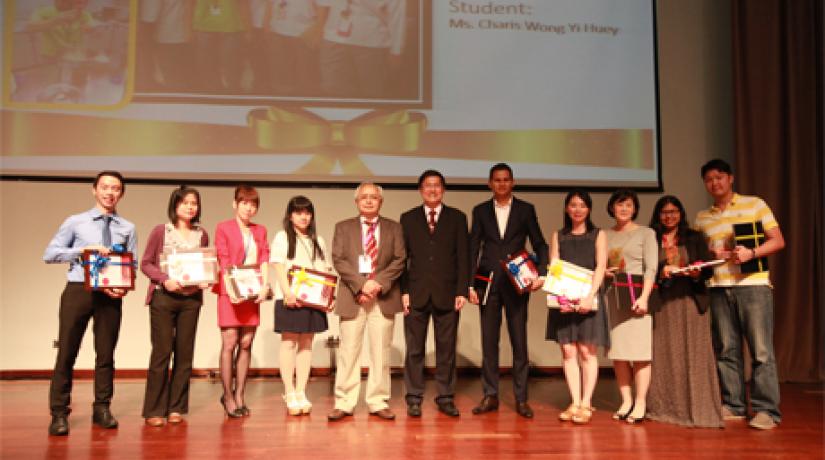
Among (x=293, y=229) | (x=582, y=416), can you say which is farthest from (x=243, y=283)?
(x=582, y=416)

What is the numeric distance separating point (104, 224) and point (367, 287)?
155 centimetres

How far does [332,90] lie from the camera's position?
554 centimetres

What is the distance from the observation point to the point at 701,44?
6.09 m

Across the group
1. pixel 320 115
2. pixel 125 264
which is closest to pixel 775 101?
pixel 320 115

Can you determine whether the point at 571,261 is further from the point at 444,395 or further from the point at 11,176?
the point at 11,176

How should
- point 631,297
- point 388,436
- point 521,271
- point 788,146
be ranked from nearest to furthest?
point 388,436 → point 631,297 → point 521,271 → point 788,146

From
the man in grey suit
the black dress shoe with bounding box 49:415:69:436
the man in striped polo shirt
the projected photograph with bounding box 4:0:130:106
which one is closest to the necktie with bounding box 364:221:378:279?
the man in grey suit

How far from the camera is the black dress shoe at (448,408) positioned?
396cm

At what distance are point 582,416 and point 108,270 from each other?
285cm

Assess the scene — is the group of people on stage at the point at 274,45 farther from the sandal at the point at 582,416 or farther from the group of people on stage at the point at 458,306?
the sandal at the point at 582,416

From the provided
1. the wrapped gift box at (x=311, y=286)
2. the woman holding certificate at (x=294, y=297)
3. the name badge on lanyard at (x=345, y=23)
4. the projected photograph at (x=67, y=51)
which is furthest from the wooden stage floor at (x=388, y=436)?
the name badge on lanyard at (x=345, y=23)

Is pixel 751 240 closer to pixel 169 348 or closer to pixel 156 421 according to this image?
pixel 169 348

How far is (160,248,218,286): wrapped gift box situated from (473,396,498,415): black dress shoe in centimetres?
185

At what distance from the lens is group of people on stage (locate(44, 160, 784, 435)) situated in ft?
12.2
